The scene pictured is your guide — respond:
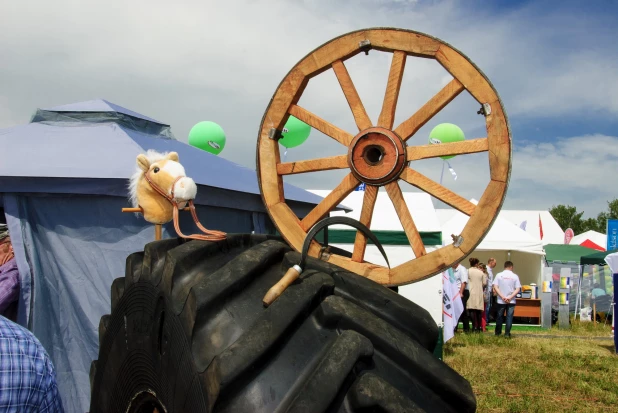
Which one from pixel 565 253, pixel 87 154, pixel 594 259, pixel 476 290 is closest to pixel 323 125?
pixel 87 154

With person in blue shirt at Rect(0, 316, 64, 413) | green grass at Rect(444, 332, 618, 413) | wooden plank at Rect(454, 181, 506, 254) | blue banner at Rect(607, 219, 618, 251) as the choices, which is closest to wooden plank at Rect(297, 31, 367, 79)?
wooden plank at Rect(454, 181, 506, 254)

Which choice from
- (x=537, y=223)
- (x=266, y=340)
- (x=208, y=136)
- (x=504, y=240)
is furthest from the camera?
(x=537, y=223)

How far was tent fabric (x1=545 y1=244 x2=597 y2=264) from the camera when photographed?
18.1m

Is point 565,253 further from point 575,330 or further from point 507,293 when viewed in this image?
point 507,293

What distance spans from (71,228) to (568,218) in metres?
54.6

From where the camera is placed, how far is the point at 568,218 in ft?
171

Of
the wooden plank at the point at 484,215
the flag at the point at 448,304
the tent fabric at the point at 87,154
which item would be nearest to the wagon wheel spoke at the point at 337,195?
the wooden plank at the point at 484,215

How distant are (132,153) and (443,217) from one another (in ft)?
50.1

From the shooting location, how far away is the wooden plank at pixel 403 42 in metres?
2.03

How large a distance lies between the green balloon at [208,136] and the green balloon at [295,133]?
1.02 m

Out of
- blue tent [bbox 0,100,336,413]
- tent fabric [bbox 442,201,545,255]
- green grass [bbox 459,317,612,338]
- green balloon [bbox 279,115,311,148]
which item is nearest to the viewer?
blue tent [bbox 0,100,336,413]

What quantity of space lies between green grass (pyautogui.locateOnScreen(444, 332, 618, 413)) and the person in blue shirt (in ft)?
15.0

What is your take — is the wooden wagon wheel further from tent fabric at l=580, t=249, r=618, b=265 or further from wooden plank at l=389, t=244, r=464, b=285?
tent fabric at l=580, t=249, r=618, b=265

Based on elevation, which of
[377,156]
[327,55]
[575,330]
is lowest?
[575,330]
